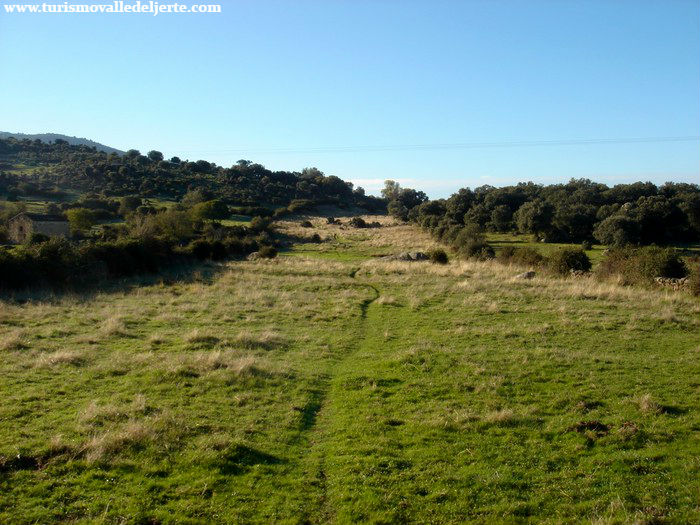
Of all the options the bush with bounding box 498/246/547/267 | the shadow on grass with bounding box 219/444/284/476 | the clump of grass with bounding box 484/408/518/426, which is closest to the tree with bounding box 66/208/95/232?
the bush with bounding box 498/246/547/267

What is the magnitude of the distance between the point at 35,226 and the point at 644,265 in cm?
5389

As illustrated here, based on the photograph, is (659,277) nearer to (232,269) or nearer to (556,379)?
(556,379)

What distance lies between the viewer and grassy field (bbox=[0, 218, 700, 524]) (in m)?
7.05

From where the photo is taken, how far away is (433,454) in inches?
340

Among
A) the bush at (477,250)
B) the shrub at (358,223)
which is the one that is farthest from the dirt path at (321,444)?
the shrub at (358,223)

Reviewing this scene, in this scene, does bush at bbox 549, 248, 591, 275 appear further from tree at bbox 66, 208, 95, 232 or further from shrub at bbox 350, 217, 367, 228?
shrub at bbox 350, 217, 367, 228

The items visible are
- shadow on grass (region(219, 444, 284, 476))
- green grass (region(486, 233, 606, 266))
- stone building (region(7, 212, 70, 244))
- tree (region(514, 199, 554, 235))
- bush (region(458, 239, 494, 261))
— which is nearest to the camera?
shadow on grass (region(219, 444, 284, 476))

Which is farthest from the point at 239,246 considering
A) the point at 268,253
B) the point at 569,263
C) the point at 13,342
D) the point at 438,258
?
the point at 13,342

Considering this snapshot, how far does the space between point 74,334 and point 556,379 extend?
1537 centimetres

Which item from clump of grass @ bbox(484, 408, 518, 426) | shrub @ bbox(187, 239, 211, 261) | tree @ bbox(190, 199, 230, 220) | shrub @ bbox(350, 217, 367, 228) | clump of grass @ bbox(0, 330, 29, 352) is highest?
tree @ bbox(190, 199, 230, 220)

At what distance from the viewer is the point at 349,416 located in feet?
34.7

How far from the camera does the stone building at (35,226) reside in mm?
48469

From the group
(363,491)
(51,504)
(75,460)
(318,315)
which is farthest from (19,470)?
(318,315)

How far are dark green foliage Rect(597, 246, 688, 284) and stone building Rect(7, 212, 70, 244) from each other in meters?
45.5
